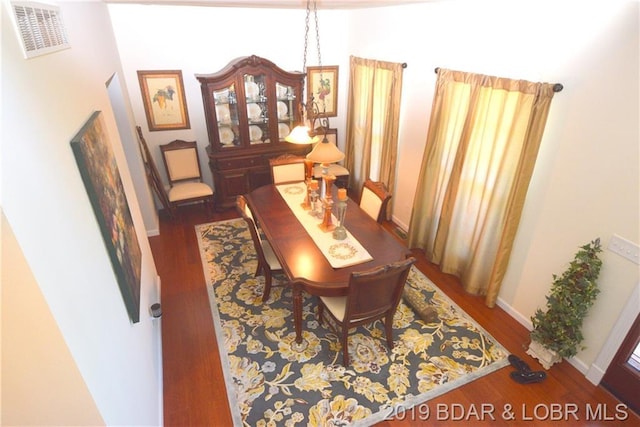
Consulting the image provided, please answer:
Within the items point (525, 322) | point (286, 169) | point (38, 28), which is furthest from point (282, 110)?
point (525, 322)

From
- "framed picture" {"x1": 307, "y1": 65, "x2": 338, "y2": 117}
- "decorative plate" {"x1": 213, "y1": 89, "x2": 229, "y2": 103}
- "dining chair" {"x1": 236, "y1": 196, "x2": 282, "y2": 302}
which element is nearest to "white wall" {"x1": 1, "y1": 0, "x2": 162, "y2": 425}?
"dining chair" {"x1": 236, "y1": 196, "x2": 282, "y2": 302}

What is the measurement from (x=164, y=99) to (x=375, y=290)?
12.1ft

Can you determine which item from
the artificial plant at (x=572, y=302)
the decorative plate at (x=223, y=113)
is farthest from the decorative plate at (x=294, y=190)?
the artificial plant at (x=572, y=302)

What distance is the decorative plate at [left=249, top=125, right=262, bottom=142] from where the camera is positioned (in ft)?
14.8

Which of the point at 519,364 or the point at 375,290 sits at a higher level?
the point at 375,290

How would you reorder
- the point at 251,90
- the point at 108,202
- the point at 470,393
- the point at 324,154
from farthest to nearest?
1. the point at 251,90
2. the point at 324,154
3. the point at 470,393
4. the point at 108,202

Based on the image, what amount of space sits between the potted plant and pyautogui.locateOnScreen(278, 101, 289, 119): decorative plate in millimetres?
3647

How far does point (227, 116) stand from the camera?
4.34 m

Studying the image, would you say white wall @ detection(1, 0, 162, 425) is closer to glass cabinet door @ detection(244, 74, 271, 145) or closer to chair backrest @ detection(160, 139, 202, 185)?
glass cabinet door @ detection(244, 74, 271, 145)

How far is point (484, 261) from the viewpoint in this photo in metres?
3.05

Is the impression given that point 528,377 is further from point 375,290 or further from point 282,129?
point 282,129

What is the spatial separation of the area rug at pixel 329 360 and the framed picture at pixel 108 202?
1.03 meters

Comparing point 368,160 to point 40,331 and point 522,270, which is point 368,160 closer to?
point 522,270

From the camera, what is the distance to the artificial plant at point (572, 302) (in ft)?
7.16
